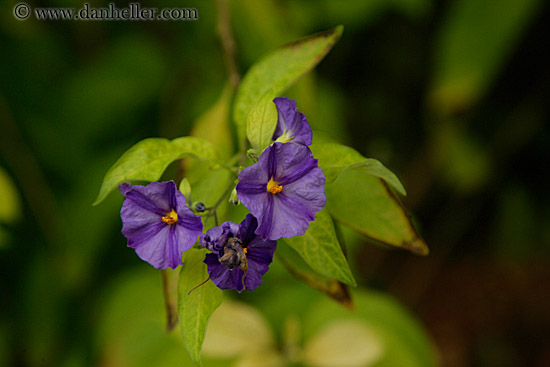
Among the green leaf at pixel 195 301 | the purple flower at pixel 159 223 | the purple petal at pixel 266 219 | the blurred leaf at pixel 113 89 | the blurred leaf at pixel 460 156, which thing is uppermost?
the purple petal at pixel 266 219

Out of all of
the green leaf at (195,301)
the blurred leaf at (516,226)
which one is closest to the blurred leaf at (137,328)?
the green leaf at (195,301)

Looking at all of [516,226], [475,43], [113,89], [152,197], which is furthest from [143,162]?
[516,226]

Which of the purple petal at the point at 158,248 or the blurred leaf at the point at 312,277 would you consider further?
the blurred leaf at the point at 312,277

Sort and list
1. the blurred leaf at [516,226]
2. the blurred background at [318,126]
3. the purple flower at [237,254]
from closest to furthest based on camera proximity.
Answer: the purple flower at [237,254] → the blurred background at [318,126] → the blurred leaf at [516,226]

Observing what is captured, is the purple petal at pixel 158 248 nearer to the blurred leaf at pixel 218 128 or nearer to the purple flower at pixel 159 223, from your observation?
the purple flower at pixel 159 223

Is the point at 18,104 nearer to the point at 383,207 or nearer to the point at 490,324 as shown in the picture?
the point at 383,207

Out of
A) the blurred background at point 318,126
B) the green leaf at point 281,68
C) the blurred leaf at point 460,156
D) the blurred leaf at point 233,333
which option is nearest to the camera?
the green leaf at point 281,68

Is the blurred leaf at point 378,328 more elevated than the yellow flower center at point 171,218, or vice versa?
the yellow flower center at point 171,218
